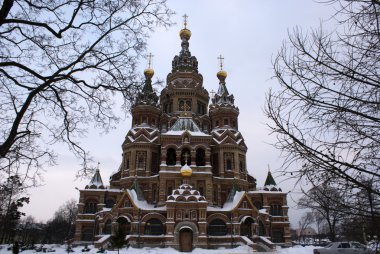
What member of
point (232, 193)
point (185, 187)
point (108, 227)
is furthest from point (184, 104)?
point (108, 227)

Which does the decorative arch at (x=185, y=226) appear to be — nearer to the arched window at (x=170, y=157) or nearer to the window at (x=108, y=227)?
the window at (x=108, y=227)

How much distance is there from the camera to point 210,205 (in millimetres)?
35031

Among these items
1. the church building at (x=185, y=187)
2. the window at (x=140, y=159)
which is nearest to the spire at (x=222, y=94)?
the church building at (x=185, y=187)

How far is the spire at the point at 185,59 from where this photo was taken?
47.9 metres

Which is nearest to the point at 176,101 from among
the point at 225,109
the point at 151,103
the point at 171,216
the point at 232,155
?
the point at 151,103

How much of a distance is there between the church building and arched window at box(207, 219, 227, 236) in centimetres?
9

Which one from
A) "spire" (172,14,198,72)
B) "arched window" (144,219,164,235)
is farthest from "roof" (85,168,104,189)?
"spire" (172,14,198,72)

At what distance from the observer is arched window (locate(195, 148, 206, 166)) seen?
3884cm

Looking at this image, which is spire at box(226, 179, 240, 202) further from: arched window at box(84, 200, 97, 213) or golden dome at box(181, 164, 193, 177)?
arched window at box(84, 200, 97, 213)

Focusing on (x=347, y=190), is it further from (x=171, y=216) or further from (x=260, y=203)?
(x=260, y=203)

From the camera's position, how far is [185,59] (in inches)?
1925

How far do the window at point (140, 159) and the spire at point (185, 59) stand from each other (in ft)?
46.8

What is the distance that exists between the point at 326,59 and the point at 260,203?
37.0m

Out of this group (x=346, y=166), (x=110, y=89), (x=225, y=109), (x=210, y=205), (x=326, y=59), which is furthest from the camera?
(x=225, y=109)
